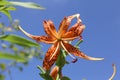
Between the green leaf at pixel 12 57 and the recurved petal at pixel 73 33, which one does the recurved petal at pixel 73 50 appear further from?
the green leaf at pixel 12 57

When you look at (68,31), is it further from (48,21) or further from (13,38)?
(13,38)

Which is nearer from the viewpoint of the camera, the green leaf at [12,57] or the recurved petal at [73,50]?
the green leaf at [12,57]

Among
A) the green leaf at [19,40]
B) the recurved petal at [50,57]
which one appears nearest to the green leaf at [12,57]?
the green leaf at [19,40]

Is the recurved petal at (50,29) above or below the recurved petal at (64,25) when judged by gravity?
above

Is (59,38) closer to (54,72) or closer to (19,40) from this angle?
(54,72)

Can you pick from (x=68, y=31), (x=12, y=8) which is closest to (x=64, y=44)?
(x=68, y=31)

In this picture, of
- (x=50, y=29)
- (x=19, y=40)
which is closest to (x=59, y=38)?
(x=50, y=29)

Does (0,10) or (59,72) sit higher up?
(0,10)
